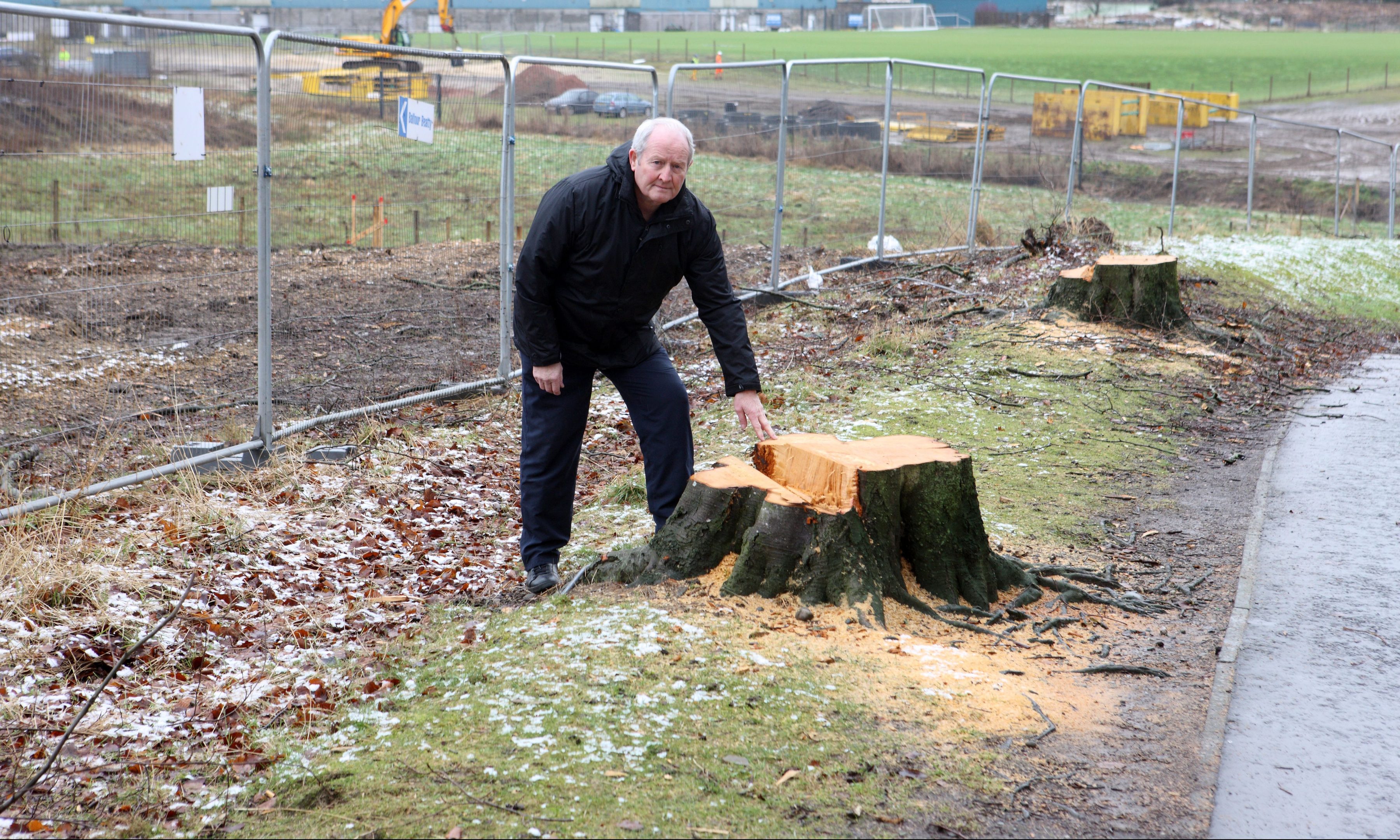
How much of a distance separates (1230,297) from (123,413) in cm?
1072

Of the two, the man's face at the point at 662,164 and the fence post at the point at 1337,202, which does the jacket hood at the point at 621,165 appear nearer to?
the man's face at the point at 662,164

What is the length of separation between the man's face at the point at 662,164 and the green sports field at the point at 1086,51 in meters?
59.9

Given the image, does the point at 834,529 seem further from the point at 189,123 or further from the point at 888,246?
the point at 888,246

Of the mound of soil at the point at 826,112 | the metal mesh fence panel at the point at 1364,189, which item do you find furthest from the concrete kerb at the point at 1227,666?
the metal mesh fence panel at the point at 1364,189

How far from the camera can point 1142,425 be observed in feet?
25.8

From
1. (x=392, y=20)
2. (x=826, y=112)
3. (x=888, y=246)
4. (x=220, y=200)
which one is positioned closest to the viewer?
(x=220, y=200)

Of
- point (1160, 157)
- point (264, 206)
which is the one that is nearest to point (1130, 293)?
point (264, 206)

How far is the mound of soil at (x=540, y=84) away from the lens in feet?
28.4

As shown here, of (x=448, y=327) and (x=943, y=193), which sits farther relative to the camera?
(x=943, y=193)

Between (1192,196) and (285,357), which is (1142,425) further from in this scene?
(1192,196)

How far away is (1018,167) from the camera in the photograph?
1725cm

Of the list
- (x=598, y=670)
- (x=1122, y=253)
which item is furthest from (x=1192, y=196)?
(x=598, y=670)

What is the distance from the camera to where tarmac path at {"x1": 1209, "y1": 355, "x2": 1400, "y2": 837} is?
326 centimetres

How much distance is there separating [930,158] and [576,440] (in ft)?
38.2
